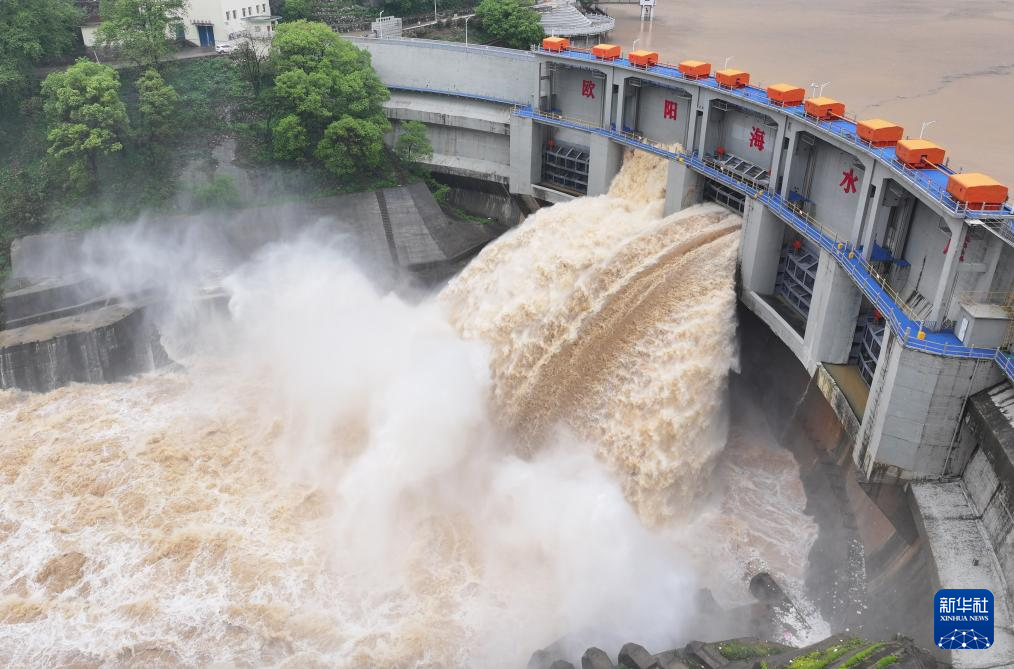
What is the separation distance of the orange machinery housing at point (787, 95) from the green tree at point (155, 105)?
2498 cm

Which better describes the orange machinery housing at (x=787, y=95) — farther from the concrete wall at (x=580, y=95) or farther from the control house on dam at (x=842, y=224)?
the concrete wall at (x=580, y=95)

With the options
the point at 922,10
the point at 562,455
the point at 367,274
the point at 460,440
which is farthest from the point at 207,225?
the point at 922,10

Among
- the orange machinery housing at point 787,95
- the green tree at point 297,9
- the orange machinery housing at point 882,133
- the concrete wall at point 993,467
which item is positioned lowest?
the concrete wall at point 993,467

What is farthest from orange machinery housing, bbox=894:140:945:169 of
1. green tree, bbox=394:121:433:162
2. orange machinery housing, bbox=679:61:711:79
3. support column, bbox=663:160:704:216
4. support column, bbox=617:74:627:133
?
green tree, bbox=394:121:433:162

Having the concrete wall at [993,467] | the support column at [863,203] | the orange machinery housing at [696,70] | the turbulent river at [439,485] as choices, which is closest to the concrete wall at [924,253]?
the support column at [863,203]

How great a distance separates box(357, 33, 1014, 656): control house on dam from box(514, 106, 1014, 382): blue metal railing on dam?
1.9 inches

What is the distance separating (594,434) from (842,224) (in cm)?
859

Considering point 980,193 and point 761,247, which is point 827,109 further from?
point 980,193

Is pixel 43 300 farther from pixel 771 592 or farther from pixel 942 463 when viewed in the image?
pixel 942 463

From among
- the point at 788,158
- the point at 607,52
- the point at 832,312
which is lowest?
the point at 832,312

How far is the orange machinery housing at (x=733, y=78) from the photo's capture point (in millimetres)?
23781

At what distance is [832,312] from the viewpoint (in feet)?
62.7

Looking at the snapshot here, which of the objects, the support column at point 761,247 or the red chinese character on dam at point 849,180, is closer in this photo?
the red chinese character on dam at point 849,180

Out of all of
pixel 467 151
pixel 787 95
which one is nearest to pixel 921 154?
pixel 787 95
